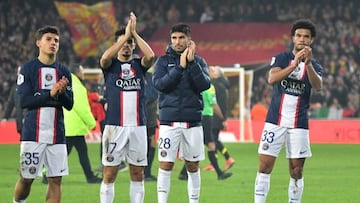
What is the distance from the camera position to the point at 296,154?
10.7 metres

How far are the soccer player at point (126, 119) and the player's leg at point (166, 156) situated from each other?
431mm

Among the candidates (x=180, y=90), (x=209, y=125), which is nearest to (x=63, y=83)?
(x=180, y=90)

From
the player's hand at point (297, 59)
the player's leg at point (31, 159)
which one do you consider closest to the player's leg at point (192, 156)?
the player's hand at point (297, 59)

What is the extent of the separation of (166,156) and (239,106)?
61.1ft

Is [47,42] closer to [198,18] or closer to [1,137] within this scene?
[1,137]

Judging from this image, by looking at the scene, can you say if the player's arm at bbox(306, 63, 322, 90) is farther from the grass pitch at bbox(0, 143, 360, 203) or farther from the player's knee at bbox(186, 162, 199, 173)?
the grass pitch at bbox(0, 143, 360, 203)

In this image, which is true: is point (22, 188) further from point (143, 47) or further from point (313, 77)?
point (313, 77)

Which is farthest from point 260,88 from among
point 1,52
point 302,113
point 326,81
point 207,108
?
point 302,113

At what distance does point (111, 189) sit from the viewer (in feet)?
34.2

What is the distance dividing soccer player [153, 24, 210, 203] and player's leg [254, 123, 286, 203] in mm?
775

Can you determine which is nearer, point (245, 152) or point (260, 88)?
point (245, 152)

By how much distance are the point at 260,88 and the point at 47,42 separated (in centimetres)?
2350

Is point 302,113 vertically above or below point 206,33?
below

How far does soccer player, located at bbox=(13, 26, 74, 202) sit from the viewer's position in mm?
9898
